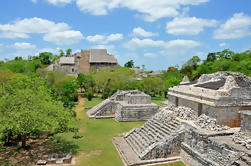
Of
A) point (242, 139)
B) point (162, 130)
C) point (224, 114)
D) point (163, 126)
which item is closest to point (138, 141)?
point (162, 130)

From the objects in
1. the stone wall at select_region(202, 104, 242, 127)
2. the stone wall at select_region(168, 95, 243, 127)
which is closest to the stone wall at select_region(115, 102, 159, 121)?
the stone wall at select_region(168, 95, 243, 127)

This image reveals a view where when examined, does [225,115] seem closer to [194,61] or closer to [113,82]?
[113,82]

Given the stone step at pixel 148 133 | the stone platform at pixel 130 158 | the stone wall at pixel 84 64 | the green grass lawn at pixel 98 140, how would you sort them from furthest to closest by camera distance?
1. the stone wall at pixel 84 64
2. the stone step at pixel 148 133
3. the green grass lawn at pixel 98 140
4. the stone platform at pixel 130 158

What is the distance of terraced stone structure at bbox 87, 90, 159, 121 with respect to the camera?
19.4m

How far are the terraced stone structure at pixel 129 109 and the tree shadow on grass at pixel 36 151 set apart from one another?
22.2ft

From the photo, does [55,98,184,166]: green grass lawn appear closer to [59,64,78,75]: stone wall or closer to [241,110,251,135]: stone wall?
[241,110,251,135]: stone wall

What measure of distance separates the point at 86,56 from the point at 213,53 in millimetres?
36822

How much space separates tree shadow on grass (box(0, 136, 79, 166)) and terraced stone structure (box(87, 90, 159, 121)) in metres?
6.78

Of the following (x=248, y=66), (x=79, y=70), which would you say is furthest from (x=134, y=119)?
(x=79, y=70)

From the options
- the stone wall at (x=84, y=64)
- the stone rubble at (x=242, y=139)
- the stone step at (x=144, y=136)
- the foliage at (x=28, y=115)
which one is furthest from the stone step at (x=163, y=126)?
the stone wall at (x=84, y=64)

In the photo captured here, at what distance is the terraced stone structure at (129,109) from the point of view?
63.5ft

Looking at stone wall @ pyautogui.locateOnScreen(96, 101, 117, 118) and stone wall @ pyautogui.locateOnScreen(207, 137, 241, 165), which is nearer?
stone wall @ pyautogui.locateOnScreen(207, 137, 241, 165)

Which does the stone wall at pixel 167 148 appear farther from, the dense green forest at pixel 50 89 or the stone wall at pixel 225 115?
the dense green forest at pixel 50 89

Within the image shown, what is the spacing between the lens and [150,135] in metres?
12.8
